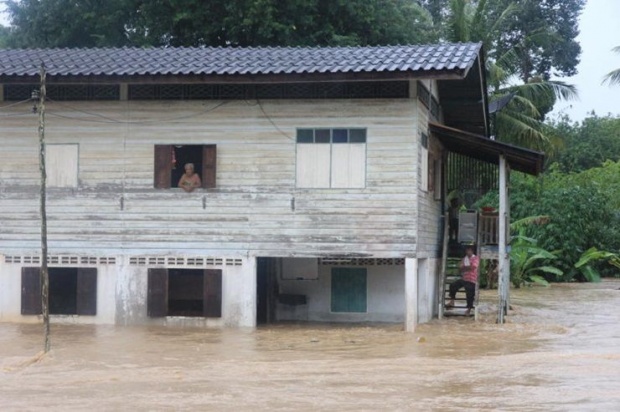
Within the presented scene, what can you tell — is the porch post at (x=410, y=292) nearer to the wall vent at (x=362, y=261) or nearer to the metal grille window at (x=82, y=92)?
the wall vent at (x=362, y=261)

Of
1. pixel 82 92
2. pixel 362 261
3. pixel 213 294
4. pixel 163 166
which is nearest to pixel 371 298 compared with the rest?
pixel 362 261

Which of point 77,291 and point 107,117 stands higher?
point 107,117

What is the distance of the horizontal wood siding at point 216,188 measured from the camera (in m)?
19.2

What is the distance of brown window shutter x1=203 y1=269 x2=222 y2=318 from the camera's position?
1973 cm

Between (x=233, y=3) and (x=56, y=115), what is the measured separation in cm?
1234

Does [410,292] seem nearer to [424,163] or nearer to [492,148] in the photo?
[424,163]

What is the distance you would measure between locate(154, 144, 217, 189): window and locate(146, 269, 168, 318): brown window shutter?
171 cm

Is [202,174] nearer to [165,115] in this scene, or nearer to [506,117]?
[165,115]

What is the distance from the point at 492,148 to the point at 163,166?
6604mm

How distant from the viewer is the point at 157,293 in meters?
19.9

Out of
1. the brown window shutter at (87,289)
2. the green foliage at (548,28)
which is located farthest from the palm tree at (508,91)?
the brown window shutter at (87,289)

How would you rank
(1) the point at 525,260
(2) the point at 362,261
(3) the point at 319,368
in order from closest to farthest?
(3) the point at 319,368
(2) the point at 362,261
(1) the point at 525,260

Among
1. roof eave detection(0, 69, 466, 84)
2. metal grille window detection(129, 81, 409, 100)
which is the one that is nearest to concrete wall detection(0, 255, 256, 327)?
metal grille window detection(129, 81, 409, 100)

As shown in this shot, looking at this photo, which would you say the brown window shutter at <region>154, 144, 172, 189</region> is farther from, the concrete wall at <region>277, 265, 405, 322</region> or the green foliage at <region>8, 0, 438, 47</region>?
the green foliage at <region>8, 0, 438, 47</region>
